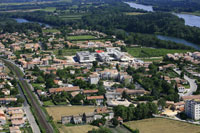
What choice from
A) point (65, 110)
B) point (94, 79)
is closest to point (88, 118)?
point (65, 110)

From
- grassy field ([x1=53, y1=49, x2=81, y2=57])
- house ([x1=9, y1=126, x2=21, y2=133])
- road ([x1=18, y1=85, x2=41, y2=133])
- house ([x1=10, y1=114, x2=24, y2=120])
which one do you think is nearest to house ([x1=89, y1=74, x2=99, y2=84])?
road ([x1=18, y1=85, x2=41, y2=133])

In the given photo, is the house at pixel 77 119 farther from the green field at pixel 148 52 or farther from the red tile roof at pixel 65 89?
the green field at pixel 148 52

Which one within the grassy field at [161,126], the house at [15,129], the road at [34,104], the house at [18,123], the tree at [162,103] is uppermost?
the tree at [162,103]

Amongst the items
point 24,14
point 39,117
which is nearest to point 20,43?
point 39,117

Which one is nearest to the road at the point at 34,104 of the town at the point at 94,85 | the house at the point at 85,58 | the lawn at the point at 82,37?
the town at the point at 94,85

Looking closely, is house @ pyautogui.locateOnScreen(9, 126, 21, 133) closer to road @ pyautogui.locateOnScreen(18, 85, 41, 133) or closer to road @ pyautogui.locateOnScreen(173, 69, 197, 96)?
road @ pyautogui.locateOnScreen(18, 85, 41, 133)

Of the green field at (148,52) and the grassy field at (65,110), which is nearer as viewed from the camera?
the grassy field at (65,110)
